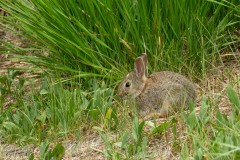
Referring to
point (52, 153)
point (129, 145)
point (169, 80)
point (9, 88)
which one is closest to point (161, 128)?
point (129, 145)

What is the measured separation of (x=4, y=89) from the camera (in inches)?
236

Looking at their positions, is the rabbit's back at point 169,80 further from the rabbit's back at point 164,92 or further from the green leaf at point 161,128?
the green leaf at point 161,128

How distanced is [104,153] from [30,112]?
4.07 feet

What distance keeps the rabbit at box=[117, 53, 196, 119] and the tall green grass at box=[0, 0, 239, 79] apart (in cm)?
24

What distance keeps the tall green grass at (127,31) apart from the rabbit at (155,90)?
24 cm

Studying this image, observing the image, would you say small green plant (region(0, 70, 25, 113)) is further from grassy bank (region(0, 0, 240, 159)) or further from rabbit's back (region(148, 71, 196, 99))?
rabbit's back (region(148, 71, 196, 99))

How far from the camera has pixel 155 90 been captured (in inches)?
214

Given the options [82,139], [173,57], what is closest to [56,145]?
[82,139]

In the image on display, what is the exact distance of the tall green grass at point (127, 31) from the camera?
562 cm

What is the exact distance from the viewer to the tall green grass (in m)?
5.62

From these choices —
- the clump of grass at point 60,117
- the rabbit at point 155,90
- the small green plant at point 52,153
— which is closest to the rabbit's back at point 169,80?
the rabbit at point 155,90

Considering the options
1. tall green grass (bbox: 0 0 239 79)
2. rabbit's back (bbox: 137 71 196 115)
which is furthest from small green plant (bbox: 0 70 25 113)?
rabbit's back (bbox: 137 71 196 115)

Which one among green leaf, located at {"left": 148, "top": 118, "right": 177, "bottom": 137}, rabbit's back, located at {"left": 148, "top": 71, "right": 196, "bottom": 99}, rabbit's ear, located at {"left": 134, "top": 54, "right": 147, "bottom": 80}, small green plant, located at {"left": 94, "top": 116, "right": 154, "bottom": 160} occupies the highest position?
rabbit's ear, located at {"left": 134, "top": 54, "right": 147, "bottom": 80}

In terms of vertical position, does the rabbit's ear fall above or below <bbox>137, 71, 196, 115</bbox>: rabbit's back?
above
